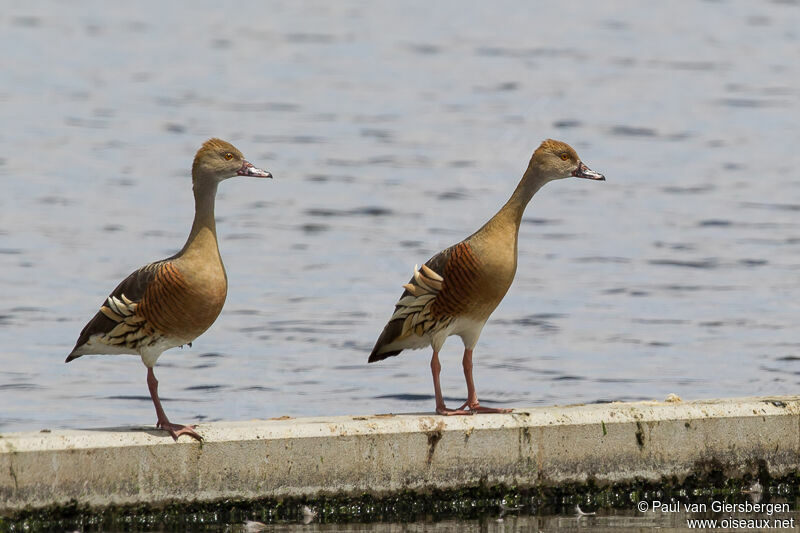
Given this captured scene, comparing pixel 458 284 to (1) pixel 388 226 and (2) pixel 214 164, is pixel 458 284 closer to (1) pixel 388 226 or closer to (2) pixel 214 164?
(2) pixel 214 164

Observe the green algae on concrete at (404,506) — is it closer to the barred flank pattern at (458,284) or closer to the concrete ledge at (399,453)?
the concrete ledge at (399,453)

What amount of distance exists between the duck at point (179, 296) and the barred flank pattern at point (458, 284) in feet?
4.44

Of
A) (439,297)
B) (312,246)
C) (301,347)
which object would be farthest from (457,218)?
(439,297)

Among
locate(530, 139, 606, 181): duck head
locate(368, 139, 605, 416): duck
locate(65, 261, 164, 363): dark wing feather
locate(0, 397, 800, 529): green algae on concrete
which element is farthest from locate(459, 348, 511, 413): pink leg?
locate(65, 261, 164, 363): dark wing feather

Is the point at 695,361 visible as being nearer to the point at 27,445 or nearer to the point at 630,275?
the point at 630,275

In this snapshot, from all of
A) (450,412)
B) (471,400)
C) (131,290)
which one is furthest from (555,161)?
(131,290)

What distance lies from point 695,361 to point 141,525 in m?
8.20

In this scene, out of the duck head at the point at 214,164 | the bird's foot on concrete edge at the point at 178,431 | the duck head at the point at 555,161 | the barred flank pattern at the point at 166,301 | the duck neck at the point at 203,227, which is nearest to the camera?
the bird's foot on concrete edge at the point at 178,431

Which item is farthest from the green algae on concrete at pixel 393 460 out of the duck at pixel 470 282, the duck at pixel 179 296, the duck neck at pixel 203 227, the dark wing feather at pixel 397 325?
the duck neck at pixel 203 227

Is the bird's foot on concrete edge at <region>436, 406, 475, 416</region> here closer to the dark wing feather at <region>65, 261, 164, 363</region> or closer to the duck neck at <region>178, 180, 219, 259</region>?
the duck neck at <region>178, 180, 219, 259</region>

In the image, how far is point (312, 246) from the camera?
22609mm

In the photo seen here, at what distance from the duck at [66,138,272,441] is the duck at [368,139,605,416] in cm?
133

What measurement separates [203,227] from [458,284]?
1.70 metres

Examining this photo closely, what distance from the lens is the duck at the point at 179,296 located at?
8969 millimetres
